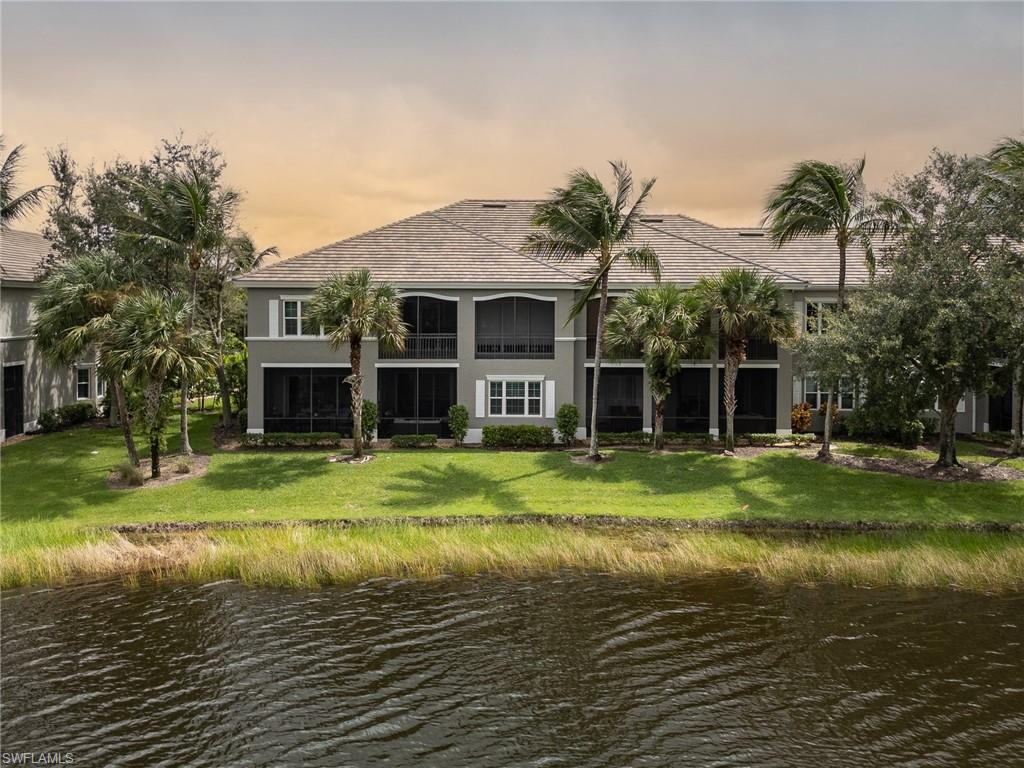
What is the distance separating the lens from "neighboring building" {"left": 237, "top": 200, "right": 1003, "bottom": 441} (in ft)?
99.7

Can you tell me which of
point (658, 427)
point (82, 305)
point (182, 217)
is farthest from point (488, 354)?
point (82, 305)

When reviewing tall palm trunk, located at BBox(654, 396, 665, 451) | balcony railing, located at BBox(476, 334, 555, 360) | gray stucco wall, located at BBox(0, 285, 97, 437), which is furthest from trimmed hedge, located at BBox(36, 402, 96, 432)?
tall palm trunk, located at BBox(654, 396, 665, 451)

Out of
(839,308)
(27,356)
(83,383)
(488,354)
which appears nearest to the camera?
(839,308)

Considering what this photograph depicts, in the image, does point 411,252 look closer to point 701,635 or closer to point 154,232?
point 154,232

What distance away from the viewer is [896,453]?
90.2ft

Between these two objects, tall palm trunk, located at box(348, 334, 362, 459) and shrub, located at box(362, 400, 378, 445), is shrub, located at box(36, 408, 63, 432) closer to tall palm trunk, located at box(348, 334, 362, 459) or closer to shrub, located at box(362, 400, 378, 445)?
shrub, located at box(362, 400, 378, 445)

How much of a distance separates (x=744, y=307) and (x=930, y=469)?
7.81 m

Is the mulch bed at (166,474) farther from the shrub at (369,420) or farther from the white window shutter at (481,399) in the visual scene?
the white window shutter at (481,399)

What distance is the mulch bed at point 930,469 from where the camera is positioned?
23500 millimetres

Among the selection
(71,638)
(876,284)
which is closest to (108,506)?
(71,638)

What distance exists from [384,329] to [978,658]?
1878cm

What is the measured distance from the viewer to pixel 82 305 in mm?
24547

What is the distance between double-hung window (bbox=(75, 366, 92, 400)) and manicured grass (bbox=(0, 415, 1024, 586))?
365 inches

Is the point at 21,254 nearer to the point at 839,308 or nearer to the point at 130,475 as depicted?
the point at 130,475
